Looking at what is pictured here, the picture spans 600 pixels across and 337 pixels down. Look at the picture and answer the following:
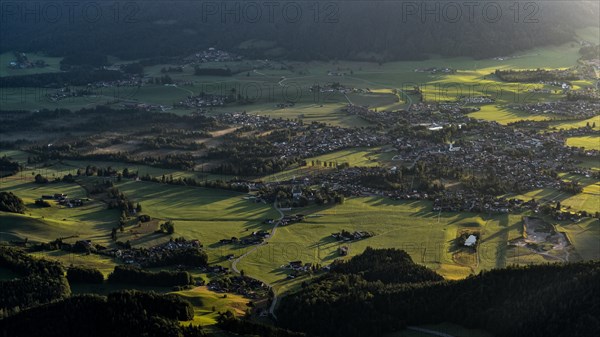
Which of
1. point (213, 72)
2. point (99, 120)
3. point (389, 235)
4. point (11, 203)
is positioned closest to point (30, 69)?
point (213, 72)

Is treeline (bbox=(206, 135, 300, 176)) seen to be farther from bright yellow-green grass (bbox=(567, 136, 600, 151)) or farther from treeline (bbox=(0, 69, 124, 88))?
treeline (bbox=(0, 69, 124, 88))

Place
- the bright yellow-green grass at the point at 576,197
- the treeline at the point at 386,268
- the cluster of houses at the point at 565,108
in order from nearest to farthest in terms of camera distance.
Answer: the treeline at the point at 386,268 < the bright yellow-green grass at the point at 576,197 < the cluster of houses at the point at 565,108

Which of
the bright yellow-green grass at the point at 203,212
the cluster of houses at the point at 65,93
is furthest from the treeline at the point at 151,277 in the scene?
the cluster of houses at the point at 65,93

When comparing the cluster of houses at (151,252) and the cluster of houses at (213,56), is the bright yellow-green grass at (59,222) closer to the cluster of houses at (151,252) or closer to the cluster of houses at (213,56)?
the cluster of houses at (151,252)

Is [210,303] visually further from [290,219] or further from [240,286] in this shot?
[290,219]

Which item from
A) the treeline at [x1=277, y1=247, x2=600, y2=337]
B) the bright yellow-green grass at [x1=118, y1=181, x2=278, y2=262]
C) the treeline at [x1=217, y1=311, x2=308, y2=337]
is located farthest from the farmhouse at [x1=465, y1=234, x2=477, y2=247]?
the treeline at [x1=217, y1=311, x2=308, y2=337]

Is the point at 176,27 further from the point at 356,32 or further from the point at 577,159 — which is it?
the point at 577,159
